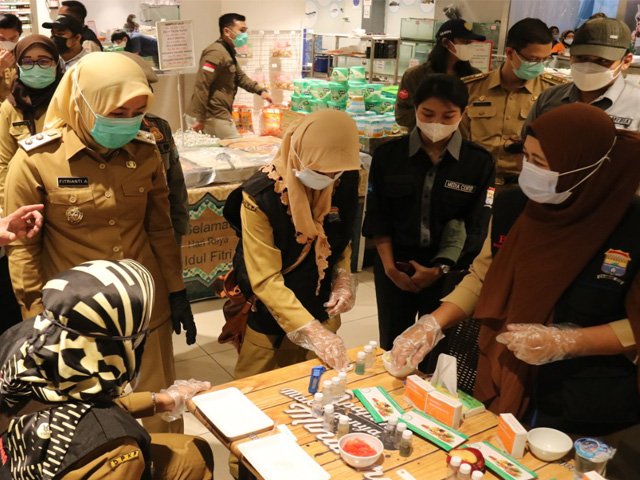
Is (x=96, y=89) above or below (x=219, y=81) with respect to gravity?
above

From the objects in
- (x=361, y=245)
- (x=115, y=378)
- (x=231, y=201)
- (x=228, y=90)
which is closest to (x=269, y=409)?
(x=115, y=378)

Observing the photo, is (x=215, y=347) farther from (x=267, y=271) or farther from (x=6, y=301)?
(x=267, y=271)

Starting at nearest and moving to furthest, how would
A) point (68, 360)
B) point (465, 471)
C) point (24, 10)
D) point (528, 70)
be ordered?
point (68, 360) < point (465, 471) < point (528, 70) < point (24, 10)

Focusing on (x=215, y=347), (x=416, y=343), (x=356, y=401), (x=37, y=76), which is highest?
(x=37, y=76)

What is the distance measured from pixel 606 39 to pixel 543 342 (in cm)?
203

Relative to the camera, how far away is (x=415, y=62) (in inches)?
235

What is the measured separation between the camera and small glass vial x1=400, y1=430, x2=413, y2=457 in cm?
176

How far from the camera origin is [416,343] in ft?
7.09

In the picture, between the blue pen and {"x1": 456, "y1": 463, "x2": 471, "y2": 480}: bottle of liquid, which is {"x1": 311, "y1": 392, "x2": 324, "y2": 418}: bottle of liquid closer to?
the blue pen

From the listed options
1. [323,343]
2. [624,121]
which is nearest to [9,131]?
[323,343]

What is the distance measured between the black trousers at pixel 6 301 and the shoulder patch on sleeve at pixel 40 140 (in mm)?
945

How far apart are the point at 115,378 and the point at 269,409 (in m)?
0.58

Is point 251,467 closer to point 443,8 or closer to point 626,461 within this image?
point 626,461

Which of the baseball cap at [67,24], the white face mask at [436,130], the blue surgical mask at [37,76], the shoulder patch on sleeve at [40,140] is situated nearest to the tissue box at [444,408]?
the white face mask at [436,130]
